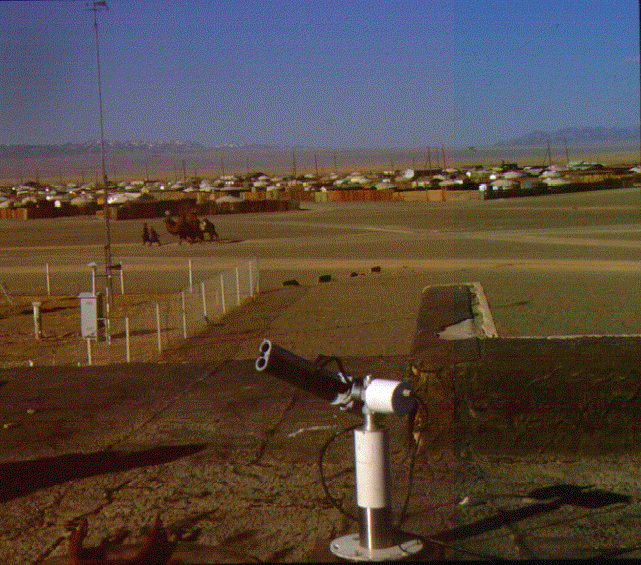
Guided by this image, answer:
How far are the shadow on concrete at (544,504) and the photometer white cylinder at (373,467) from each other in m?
0.84

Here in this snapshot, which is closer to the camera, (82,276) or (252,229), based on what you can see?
(82,276)

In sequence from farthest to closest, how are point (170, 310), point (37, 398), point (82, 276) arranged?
point (82, 276)
point (170, 310)
point (37, 398)

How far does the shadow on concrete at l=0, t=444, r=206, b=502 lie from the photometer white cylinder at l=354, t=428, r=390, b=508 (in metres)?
2.47

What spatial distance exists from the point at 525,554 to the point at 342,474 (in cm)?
147

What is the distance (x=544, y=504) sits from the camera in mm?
4688

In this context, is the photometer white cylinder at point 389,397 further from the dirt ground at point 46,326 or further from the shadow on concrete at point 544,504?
the dirt ground at point 46,326

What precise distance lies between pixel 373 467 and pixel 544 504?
5.29 feet

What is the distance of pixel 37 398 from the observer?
7.63 meters

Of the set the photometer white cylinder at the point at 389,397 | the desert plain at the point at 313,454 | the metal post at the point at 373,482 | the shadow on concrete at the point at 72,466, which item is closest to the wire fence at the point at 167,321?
the desert plain at the point at 313,454

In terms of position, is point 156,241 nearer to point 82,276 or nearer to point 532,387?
point 82,276

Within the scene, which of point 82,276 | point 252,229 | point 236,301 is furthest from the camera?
point 252,229

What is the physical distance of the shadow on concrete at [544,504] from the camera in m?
4.32

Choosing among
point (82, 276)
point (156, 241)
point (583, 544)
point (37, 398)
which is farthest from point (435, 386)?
point (156, 241)

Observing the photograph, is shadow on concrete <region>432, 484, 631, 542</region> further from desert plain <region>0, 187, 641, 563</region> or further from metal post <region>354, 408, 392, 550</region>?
metal post <region>354, 408, 392, 550</region>
